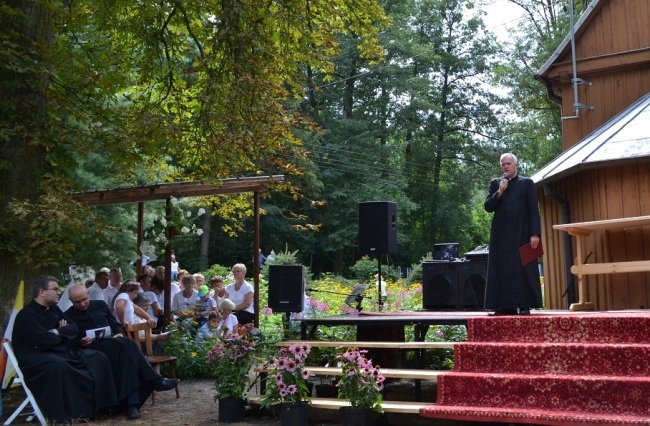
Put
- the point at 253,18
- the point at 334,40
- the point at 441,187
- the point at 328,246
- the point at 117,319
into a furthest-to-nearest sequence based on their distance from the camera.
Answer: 1. the point at 441,187
2. the point at 328,246
3. the point at 334,40
4. the point at 253,18
5. the point at 117,319

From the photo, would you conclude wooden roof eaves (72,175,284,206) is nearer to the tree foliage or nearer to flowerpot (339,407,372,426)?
the tree foliage

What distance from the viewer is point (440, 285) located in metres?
13.0

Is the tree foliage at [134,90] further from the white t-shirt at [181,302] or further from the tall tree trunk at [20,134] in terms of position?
the white t-shirt at [181,302]

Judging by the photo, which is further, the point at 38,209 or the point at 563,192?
the point at 563,192

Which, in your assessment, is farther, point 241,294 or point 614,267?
point 241,294

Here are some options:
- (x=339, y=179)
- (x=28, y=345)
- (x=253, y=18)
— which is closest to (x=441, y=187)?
(x=339, y=179)

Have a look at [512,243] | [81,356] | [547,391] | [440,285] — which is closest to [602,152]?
[512,243]

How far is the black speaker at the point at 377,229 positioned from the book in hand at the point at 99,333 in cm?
470

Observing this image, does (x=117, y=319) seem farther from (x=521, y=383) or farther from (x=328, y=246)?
(x=328, y=246)

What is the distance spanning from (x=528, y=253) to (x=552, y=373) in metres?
1.51

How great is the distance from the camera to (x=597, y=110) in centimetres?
1282

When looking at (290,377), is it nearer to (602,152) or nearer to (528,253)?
(528,253)

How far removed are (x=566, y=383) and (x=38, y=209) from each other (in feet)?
18.8

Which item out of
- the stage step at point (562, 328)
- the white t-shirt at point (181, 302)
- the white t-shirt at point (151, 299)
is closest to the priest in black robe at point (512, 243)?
the stage step at point (562, 328)
